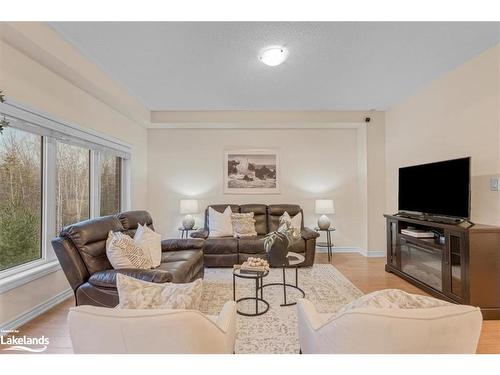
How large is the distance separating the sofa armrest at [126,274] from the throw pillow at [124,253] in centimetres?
16

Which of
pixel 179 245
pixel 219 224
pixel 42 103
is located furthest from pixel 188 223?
pixel 42 103

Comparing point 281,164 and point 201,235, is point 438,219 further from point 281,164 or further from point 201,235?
point 201,235

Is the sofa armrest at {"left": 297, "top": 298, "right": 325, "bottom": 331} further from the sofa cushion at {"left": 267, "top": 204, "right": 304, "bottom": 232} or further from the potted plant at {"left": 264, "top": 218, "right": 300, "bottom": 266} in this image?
the sofa cushion at {"left": 267, "top": 204, "right": 304, "bottom": 232}

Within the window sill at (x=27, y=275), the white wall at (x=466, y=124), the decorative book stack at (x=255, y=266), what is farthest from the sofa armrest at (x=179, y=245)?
the white wall at (x=466, y=124)

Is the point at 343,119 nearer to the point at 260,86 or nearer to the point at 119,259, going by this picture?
the point at 260,86

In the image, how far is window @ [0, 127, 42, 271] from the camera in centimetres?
226

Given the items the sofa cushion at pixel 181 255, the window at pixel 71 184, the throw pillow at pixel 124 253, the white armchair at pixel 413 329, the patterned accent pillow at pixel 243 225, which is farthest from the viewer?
the patterned accent pillow at pixel 243 225

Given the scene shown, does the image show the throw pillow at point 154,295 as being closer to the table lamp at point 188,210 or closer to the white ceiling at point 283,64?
the white ceiling at point 283,64

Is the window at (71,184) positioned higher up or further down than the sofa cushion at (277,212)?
higher up

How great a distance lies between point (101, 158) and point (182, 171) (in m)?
1.57

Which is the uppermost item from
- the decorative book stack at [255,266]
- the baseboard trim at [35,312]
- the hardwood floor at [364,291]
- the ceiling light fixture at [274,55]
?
the ceiling light fixture at [274,55]

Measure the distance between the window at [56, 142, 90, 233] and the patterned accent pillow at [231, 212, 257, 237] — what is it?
7.27 ft

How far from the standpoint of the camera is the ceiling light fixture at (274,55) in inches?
95.7
